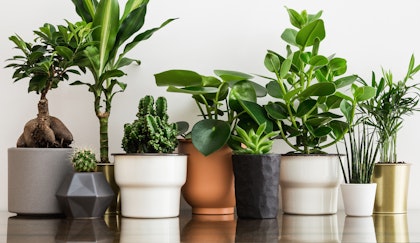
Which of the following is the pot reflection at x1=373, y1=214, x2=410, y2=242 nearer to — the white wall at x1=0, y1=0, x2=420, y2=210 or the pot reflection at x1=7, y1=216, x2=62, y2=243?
the white wall at x1=0, y1=0, x2=420, y2=210

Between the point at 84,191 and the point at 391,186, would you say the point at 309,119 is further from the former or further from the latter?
the point at 84,191

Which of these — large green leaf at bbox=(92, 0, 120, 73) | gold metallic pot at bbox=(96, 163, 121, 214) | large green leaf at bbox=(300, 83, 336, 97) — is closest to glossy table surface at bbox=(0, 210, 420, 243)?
gold metallic pot at bbox=(96, 163, 121, 214)

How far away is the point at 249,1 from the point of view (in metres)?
2.10

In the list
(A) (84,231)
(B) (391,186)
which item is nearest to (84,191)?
(A) (84,231)

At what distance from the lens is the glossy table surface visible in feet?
4.37

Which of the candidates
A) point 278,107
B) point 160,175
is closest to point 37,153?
point 160,175

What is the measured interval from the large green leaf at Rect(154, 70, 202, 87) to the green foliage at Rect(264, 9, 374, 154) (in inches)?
7.7

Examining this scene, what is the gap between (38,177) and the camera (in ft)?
5.81

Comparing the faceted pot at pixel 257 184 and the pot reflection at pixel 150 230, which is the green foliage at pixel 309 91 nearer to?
the faceted pot at pixel 257 184

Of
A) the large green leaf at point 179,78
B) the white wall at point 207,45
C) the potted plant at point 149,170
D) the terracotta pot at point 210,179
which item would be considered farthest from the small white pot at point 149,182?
the white wall at point 207,45

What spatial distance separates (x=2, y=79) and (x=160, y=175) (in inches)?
27.0

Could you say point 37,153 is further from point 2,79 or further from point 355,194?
point 355,194

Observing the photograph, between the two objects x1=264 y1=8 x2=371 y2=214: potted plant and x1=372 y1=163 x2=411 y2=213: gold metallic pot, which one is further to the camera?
x1=372 y1=163 x2=411 y2=213: gold metallic pot

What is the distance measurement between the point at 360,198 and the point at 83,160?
742mm
